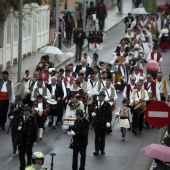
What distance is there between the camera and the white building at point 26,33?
1550 inches

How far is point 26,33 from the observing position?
4409 cm

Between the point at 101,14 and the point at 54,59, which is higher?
the point at 101,14

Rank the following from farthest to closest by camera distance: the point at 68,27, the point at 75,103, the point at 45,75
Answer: the point at 68,27 < the point at 45,75 < the point at 75,103

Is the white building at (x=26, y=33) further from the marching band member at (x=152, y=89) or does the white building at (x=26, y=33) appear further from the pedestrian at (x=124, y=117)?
the pedestrian at (x=124, y=117)

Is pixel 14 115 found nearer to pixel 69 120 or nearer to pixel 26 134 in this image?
pixel 26 134

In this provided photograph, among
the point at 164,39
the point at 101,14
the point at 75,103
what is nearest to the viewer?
the point at 75,103

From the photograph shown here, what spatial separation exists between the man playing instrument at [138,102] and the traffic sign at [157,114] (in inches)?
291

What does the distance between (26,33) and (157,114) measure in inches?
988

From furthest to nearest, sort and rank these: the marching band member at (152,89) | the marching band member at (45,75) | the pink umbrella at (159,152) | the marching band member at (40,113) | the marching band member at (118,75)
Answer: the marching band member at (118,75) → the marching band member at (45,75) → the marching band member at (152,89) → the marching band member at (40,113) → the pink umbrella at (159,152)

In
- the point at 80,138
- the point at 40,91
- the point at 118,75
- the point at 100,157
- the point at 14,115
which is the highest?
the point at 118,75

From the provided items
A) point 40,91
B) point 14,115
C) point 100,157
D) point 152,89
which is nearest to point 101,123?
point 100,157

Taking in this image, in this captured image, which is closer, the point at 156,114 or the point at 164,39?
the point at 156,114

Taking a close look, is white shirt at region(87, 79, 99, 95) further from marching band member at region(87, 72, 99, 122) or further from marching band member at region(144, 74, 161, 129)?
marching band member at region(144, 74, 161, 129)

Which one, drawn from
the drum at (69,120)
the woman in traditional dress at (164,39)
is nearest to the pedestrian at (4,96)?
the drum at (69,120)
